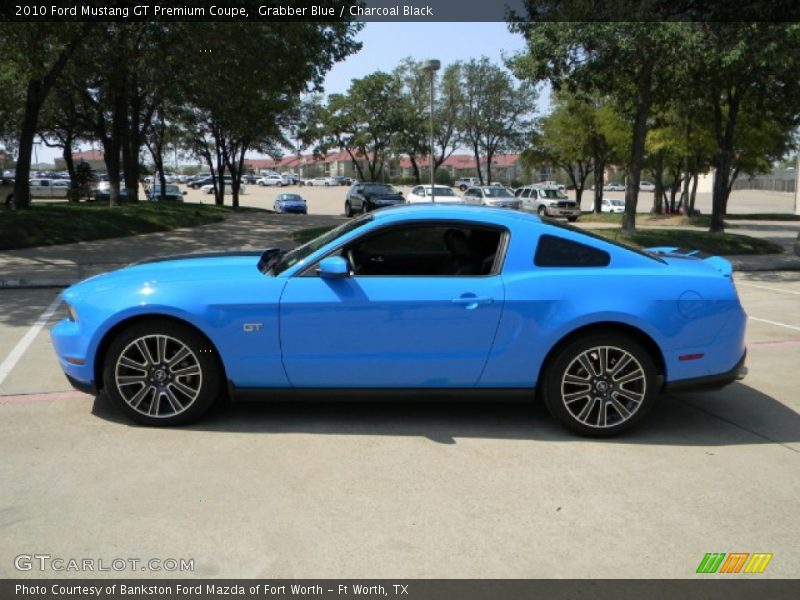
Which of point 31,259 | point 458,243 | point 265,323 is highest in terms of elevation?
point 458,243

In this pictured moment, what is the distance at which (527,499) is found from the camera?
3.86 metres

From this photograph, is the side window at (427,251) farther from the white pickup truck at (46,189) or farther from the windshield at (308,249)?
the white pickup truck at (46,189)

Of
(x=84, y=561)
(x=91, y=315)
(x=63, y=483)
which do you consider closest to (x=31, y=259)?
(x=91, y=315)

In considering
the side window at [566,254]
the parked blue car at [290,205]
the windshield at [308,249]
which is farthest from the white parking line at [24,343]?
the parked blue car at [290,205]

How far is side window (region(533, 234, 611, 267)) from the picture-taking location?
482cm

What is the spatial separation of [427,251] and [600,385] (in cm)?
174

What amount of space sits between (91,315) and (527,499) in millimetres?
2956

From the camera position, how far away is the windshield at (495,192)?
34594 millimetres

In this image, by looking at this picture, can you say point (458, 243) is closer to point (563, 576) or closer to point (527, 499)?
point (527, 499)

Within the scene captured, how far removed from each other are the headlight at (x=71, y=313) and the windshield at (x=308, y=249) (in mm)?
1301

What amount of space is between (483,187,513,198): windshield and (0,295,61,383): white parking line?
2683 centimetres

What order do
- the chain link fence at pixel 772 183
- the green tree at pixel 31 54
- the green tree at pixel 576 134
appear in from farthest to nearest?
the chain link fence at pixel 772 183
the green tree at pixel 576 134
the green tree at pixel 31 54

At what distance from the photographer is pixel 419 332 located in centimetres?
466
